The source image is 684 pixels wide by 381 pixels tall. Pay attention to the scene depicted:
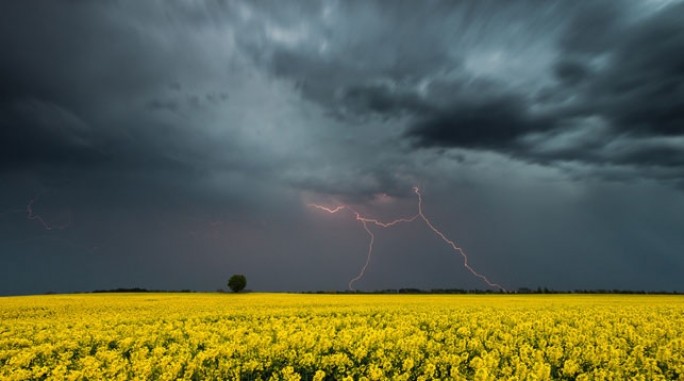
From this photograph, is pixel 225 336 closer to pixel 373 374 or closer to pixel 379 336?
pixel 379 336

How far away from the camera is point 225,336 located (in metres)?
12.0

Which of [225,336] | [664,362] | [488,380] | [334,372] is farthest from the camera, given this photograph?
[225,336]

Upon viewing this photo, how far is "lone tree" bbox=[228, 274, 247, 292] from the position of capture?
8062cm

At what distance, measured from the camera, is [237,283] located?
266ft

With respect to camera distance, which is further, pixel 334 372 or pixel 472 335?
pixel 472 335

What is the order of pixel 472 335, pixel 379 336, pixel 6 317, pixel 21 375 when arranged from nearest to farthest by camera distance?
pixel 21 375 < pixel 379 336 < pixel 472 335 < pixel 6 317

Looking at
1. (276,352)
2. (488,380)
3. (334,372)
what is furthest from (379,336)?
(488,380)

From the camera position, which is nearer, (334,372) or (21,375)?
(21,375)

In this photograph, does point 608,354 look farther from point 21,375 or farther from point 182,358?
point 21,375

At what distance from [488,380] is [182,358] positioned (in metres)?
5.53

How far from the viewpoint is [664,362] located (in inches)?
360

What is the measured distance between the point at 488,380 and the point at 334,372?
3407mm

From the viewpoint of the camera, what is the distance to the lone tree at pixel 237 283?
80.6m

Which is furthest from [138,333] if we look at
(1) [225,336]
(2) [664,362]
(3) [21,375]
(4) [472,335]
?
(2) [664,362]
